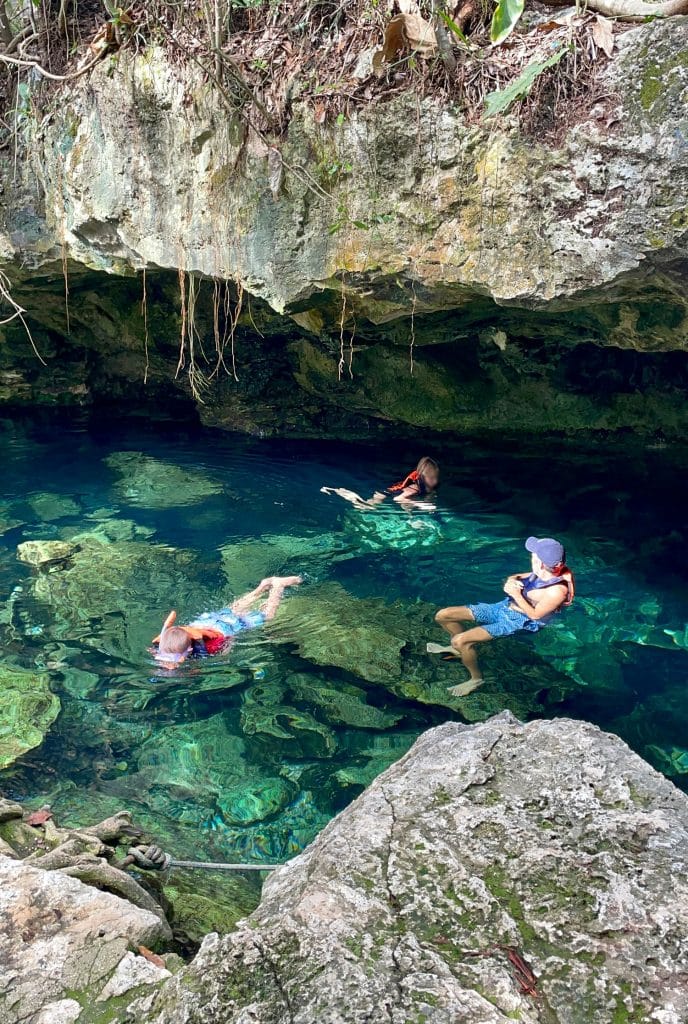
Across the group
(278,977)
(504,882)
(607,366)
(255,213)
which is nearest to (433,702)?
(504,882)

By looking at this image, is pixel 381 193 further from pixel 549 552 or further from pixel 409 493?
pixel 409 493

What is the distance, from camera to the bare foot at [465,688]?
16.4 ft

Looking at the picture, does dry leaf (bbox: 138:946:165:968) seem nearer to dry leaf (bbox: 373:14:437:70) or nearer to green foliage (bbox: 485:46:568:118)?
green foliage (bbox: 485:46:568:118)

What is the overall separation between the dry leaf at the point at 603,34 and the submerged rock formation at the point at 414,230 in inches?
3.6

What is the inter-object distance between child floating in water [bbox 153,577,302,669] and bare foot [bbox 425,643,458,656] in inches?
50.5

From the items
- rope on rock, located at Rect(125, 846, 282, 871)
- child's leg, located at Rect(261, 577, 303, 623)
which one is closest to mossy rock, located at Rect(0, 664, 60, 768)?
rope on rock, located at Rect(125, 846, 282, 871)

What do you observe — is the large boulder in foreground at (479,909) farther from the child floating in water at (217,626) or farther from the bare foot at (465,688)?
the child floating in water at (217,626)

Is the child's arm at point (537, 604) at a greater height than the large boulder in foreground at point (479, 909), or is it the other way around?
the large boulder in foreground at point (479, 909)

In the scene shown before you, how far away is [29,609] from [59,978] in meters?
4.29

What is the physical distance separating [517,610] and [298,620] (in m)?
1.68

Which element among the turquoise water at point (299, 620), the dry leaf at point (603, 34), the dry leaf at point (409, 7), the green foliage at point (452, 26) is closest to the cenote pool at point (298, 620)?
the turquoise water at point (299, 620)

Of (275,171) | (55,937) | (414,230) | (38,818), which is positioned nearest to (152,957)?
(55,937)

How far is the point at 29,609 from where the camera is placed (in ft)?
19.9

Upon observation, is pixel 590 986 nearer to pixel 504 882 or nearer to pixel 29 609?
pixel 504 882
